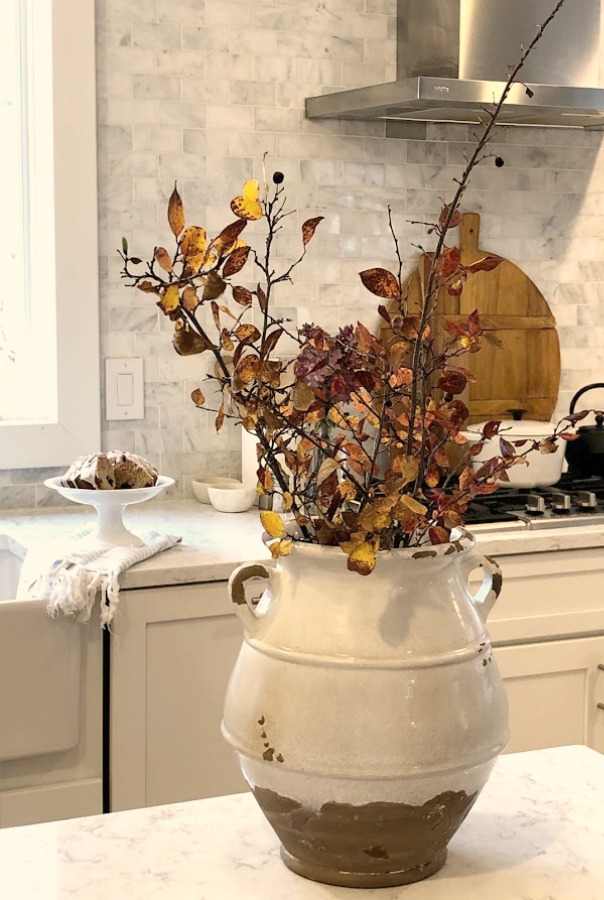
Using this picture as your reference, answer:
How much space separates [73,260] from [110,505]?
0.69 meters

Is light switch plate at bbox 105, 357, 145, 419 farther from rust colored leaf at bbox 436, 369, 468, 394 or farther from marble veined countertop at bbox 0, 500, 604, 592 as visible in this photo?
rust colored leaf at bbox 436, 369, 468, 394

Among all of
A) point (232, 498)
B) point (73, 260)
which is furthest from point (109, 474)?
point (73, 260)

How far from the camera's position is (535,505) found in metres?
2.63

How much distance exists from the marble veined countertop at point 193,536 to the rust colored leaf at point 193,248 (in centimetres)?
140

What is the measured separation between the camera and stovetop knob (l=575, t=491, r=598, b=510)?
266cm

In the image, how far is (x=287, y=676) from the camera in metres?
0.91

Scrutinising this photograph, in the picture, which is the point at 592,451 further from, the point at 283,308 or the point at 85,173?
the point at 85,173

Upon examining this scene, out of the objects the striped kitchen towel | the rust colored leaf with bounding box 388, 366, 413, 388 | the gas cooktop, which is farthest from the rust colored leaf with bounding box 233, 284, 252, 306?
the gas cooktop

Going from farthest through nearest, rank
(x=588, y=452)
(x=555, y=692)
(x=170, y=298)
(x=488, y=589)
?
(x=588, y=452)
(x=555, y=692)
(x=488, y=589)
(x=170, y=298)

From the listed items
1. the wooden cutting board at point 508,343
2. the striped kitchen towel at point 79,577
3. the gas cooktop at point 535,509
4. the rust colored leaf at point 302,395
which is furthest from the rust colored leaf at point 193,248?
the wooden cutting board at point 508,343

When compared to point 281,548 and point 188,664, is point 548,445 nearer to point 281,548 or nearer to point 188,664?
point 281,548

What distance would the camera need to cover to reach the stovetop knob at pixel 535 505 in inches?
103

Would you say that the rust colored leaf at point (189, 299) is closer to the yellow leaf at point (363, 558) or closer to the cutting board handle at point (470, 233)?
the yellow leaf at point (363, 558)

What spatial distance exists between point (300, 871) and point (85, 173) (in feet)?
6.65
